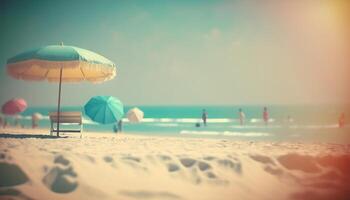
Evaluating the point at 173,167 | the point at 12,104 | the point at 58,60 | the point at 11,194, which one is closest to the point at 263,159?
the point at 173,167

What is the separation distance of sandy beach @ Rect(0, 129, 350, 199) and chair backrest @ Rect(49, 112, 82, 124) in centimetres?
103

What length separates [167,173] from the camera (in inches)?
137

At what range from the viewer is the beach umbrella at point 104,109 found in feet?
19.7

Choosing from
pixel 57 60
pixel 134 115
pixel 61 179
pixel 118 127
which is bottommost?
pixel 61 179

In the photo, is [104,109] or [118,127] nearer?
[104,109]

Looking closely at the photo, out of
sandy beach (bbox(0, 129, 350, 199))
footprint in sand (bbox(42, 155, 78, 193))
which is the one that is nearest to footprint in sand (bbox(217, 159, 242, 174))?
sandy beach (bbox(0, 129, 350, 199))

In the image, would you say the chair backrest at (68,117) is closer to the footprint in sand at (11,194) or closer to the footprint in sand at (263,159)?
the footprint in sand at (11,194)

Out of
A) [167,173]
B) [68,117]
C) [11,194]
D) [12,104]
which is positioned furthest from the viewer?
[68,117]

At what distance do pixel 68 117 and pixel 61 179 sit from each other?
2.07m

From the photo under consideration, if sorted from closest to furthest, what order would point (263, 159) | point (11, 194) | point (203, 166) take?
point (11, 194) < point (203, 166) < point (263, 159)

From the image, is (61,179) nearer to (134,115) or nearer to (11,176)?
(11,176)

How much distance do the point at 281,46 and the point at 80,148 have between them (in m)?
3.10

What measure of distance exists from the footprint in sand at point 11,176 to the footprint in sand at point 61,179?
238 mm

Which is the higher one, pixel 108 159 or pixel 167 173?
pixel 108 159
